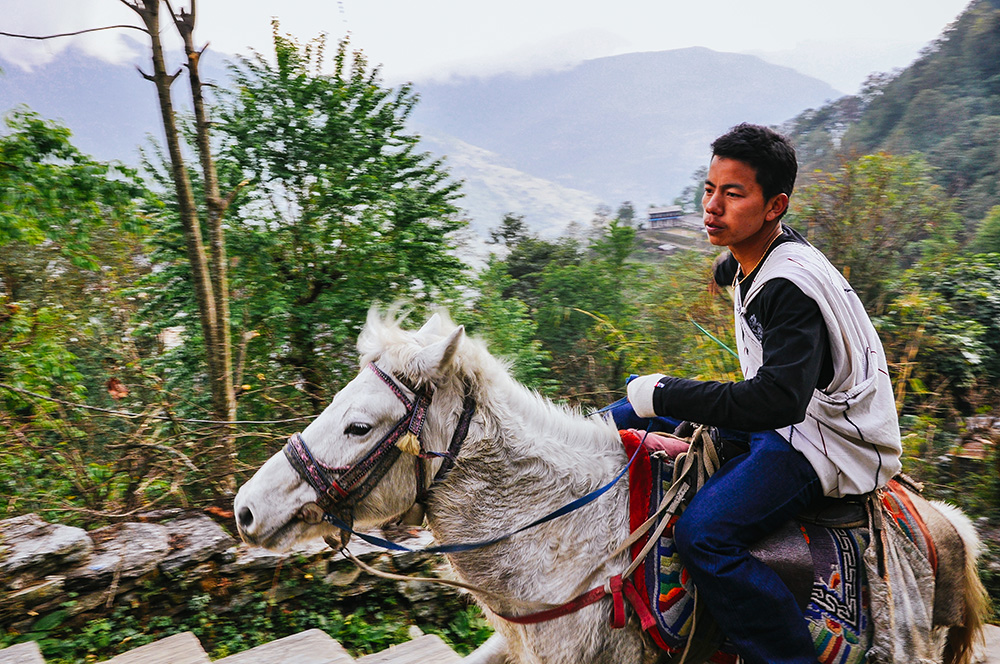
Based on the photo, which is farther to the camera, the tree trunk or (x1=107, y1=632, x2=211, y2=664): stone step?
the tree trunk

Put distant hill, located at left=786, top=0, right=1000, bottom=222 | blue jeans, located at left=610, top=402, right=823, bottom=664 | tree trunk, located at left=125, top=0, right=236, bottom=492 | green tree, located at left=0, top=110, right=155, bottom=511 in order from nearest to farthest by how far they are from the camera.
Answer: blue jeans, located at left=610, top=402, right=823, bottom=664
tree trunk, located at left=125, top=0, right=236, bottom=492
green tree, located at left=0, top=110, right=155, bottom=511
distant hill, located at left=786, top=0, right=1000, bottom=222

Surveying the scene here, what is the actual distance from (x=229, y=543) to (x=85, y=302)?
8.72 m

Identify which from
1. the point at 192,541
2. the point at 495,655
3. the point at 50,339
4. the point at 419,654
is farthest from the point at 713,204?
the point at 50,339

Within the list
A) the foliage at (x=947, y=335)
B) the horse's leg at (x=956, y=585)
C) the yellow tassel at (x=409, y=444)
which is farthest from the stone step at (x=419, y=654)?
the foliage at (x=947, y=335)

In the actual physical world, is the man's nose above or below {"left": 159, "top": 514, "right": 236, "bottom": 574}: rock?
above

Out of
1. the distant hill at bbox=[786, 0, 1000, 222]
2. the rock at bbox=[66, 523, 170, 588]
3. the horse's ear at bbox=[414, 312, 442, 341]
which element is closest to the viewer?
the horse's ear at bbox=[414, 312, 442, 341]

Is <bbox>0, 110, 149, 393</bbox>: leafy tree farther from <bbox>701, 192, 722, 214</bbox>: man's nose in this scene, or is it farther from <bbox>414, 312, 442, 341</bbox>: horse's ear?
<bbox>701, 192, 722, 214</bbox>: man's nose

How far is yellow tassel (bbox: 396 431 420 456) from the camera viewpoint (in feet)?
6.19

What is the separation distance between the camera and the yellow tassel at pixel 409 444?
6.19 ft

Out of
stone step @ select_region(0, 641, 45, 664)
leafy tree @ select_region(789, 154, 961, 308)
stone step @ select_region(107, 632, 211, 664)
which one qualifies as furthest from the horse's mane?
leafy tree @ select_region(789, 154, 961, 308)

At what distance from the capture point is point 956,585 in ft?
A: 7.20

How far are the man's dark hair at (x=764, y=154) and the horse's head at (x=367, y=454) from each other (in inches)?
41.8

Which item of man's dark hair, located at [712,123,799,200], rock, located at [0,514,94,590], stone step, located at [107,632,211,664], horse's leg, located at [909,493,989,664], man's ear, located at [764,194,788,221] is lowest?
stone step, located at [107,632,211,664]

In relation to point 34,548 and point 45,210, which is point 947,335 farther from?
point 45,210
